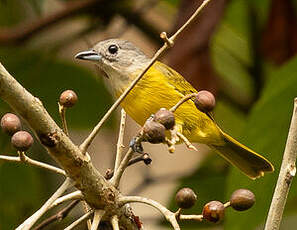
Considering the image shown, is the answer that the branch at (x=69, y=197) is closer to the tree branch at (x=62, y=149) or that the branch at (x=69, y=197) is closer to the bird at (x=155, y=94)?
the tree branch at (x=62, y=149)

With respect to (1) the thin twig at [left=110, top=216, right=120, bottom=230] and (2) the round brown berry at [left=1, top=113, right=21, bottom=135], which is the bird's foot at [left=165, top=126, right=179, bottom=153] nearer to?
(1) the thin twig at [left=110, top=216, right=120, bottom=230]

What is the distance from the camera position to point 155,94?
325cm

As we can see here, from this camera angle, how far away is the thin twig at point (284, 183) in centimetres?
143

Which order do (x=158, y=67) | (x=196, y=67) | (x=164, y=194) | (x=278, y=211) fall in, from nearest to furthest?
(x=278, y=211) → (x=196, y=67) → (x=158, y=67) → (x=164, y=194)

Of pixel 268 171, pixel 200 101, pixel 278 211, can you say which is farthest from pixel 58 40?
pixel 278 211

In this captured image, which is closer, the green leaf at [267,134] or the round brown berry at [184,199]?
the round brown berry at [184,199]

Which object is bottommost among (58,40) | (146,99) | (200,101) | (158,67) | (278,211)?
(278,211)

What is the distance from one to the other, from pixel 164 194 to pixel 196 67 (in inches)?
100

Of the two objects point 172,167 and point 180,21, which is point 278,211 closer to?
point 180,21

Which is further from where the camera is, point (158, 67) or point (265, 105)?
point (158, 67)

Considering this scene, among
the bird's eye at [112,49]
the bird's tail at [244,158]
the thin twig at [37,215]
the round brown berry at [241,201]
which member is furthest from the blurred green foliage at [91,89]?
the thin twig at [37,215]

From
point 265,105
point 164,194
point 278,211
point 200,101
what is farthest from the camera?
point 164,194

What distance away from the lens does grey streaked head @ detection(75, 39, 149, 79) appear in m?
3.19

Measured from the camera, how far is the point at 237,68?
384 centimetres
